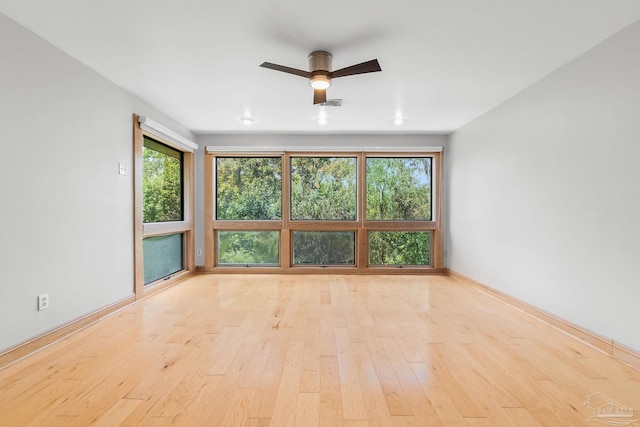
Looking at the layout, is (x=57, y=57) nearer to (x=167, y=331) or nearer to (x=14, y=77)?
(x=14, y=77)

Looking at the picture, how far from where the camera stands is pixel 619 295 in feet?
7.44

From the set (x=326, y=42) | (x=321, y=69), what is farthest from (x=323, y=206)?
(x=326, y=42)

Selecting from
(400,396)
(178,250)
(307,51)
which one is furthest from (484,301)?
(178,250)

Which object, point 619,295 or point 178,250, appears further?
Answer: point 178,250

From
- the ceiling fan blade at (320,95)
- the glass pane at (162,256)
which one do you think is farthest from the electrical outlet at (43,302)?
the ceiling fan blade at (320,95)

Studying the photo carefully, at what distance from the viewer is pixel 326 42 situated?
2.40 metres

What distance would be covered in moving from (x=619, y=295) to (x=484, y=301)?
1499 millimetres

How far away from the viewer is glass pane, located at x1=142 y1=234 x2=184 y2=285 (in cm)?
408

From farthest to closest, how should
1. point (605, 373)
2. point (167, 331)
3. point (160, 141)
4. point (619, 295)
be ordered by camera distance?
point (160, 141) → point (167, 331) → point (619, 295) → point (605, 373)

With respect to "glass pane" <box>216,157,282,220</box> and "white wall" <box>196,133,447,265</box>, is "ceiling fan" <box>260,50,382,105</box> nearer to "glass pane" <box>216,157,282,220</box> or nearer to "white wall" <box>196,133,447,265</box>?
"white wall" <box>196,133,447,265</box>

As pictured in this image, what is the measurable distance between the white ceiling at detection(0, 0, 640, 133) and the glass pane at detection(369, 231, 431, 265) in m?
2.34

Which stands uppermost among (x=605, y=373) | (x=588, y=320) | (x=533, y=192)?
(x=533, y=192)

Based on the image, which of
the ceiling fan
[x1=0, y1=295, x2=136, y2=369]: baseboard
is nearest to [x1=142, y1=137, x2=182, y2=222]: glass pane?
[x1=0, y1=295, x2=136, y2=369]: baseboard

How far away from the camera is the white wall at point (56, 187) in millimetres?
2148
